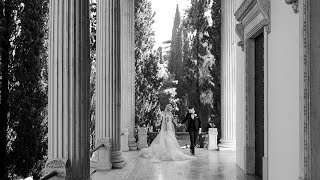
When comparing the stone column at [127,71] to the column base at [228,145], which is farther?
the stone column at [127,71]

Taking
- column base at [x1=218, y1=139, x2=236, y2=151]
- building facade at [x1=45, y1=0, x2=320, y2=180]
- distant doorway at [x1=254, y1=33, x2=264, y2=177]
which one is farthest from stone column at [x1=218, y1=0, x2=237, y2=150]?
distant doorway at [x1=254, y1=33, x2=264, y2=177]

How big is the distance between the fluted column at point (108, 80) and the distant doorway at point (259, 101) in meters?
4.51

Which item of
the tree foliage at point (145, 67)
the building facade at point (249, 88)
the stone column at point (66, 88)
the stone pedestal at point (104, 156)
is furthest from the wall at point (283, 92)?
the tree foliage at point (145, 67)

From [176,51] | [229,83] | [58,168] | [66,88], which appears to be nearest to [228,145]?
[229,83]

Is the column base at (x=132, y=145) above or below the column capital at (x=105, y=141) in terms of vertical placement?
below

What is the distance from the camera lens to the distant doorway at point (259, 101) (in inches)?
469

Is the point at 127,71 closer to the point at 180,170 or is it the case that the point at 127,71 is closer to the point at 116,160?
the point at 116,160

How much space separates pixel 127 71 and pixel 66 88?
1264cm

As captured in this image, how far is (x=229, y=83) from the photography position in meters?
20.1

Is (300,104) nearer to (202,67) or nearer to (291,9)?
(291,9)

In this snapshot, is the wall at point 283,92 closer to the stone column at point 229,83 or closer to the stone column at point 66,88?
the stone column at point 66,88

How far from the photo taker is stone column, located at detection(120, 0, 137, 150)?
20.2 m

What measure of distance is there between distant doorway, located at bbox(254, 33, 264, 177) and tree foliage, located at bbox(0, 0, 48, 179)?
24.3 feet

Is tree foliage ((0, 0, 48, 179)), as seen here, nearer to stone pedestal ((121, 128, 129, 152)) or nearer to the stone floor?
the stone floor
